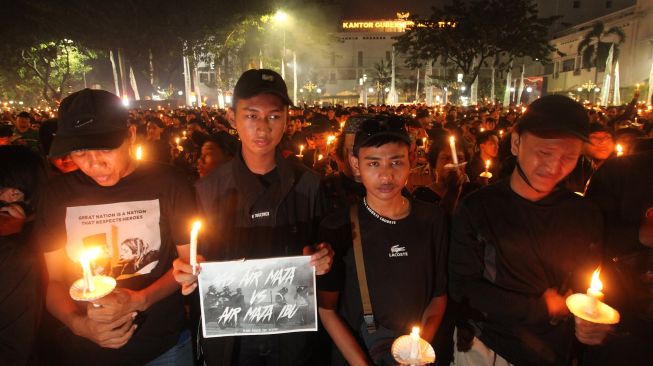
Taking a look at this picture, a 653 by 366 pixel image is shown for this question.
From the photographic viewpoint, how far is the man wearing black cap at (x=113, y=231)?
2.30m

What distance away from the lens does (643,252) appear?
252 centimetres

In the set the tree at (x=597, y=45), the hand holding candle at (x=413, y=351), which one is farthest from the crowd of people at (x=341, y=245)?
the tree at (x=597, y=45)

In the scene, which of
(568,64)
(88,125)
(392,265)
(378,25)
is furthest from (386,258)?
(378,25)

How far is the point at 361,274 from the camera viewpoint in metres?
2.43

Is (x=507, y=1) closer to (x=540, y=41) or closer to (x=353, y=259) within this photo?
(x=540, y=41)

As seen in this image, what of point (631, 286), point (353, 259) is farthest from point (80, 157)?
point (631, 286)

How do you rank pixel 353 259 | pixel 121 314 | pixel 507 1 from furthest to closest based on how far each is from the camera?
1. pixel 507 1
2. pixel 353 259
3. pixel 121 314

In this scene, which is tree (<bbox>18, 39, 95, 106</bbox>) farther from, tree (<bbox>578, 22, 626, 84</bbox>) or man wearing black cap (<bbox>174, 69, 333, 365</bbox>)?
tree (<bbox>578, 22, 626, 84</bbox>)

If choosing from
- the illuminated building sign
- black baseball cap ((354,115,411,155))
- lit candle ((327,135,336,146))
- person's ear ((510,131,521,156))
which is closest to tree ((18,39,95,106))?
lit candle ((327,135,336,146))

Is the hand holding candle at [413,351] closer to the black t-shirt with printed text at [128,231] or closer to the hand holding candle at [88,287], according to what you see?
the hand holding candle at [88,287]

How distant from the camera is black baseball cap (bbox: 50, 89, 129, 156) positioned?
2279 millimetres

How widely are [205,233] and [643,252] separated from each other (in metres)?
2.81

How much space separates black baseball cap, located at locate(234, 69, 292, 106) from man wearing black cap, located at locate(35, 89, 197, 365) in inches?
28.2

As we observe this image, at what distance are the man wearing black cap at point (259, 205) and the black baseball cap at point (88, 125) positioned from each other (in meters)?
0.65
